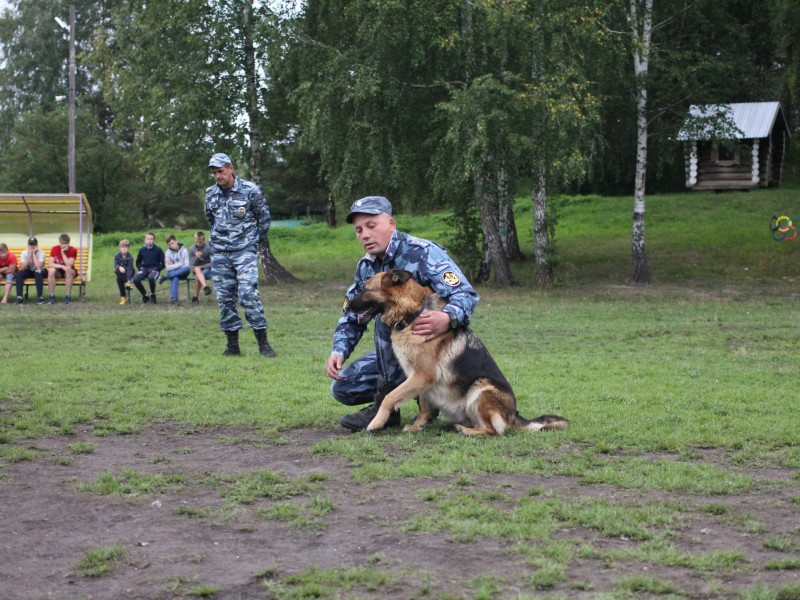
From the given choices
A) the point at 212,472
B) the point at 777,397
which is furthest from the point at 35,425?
the point at 777,397

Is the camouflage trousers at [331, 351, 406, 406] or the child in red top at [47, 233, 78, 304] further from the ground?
the child in red top at [47, 233, 78, 304]

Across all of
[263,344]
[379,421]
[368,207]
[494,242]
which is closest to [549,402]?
[379,421]

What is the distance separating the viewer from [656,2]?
23125 mm

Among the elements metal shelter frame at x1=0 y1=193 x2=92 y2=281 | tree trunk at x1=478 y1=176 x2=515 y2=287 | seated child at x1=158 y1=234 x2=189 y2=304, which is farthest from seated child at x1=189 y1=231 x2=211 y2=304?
tree trunk at x1=478 y1=176 x2=515 y2=287

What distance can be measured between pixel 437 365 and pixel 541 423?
947 mm

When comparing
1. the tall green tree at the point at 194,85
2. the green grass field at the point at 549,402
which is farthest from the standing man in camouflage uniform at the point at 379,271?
the tall green tree at the point at 194,85

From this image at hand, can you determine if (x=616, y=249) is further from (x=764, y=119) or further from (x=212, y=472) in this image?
(x=212, y=472)

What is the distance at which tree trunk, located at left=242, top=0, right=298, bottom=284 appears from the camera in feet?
74.3

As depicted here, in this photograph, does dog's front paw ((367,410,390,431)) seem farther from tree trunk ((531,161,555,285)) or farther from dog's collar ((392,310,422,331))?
tree trunk ((531,161,555,285))

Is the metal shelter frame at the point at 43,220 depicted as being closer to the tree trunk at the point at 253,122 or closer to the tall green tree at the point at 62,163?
the tree trunk at the point at 253,122

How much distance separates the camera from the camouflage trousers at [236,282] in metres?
→ 10.5

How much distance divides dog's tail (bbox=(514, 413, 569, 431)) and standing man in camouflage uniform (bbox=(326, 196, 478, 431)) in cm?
85

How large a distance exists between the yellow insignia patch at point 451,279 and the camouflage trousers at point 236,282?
4787mm

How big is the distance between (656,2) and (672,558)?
22.0 m
